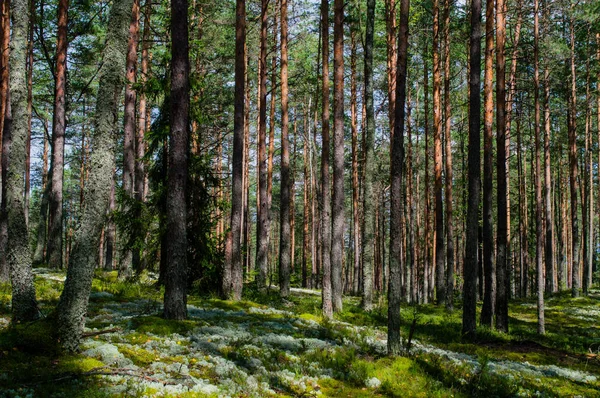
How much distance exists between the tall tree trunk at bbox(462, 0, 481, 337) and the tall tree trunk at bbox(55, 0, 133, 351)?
384 inches

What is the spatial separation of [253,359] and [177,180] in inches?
175

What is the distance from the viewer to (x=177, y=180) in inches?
386

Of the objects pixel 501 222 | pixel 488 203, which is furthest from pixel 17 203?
pixel 501 222

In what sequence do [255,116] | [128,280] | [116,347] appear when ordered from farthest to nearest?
[255,116] → [128,280] → [116,347]

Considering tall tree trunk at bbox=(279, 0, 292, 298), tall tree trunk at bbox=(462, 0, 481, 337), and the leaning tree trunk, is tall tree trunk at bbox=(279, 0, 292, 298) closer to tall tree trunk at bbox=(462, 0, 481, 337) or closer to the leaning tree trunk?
tall tree trunk at bbox=(462, 0, 481, 337)

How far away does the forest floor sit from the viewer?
5.53 meters

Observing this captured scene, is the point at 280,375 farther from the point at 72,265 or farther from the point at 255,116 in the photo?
the point at 255,116

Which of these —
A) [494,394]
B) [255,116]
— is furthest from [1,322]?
[255,116]

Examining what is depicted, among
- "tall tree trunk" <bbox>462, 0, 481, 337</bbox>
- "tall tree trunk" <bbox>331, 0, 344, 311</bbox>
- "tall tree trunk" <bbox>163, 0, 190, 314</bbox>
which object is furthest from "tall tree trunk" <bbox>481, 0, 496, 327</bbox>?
"tall tree trunk" <bbox>163, 0, 190, 314</bbox>

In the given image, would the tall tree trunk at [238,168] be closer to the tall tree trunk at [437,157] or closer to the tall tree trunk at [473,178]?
the tall tree trunk at [473,178]

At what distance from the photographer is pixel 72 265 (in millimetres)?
6105

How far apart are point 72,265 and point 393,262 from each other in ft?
19.6

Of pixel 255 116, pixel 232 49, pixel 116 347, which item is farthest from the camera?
pixel 255 116

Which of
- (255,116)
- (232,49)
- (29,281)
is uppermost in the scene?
(232,49)
